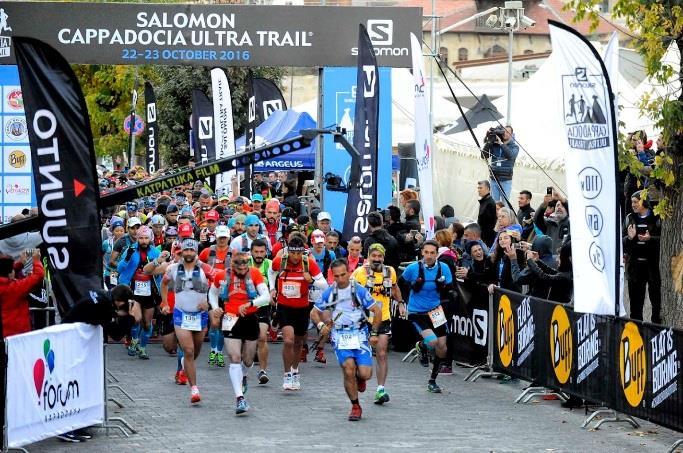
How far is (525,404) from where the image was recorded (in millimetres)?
15297

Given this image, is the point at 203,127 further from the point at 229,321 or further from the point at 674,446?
the point at 674,446

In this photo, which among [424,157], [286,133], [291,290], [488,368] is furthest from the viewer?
[286,133]

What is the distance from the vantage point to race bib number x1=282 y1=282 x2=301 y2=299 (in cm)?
1670

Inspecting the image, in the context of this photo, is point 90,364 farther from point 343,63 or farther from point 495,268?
point 343,63

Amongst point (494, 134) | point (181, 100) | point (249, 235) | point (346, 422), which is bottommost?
point (346, 422)

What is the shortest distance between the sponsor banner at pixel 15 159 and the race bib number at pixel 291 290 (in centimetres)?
1028

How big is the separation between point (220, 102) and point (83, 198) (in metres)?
16.7

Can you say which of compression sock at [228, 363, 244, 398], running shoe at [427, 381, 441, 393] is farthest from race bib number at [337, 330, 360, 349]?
running shoe at [427, 381, 441, 393]

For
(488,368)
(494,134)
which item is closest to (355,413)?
(488,368)

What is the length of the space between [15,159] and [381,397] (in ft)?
41.4

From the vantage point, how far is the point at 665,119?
45.5ft

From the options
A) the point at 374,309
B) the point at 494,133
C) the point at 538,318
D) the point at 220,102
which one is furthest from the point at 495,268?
the point at 220,102

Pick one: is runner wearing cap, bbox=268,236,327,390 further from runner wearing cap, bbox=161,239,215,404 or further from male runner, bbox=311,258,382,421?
male runner, bbox=311,258,382,421

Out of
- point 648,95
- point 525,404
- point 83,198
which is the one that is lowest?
point 525,404
